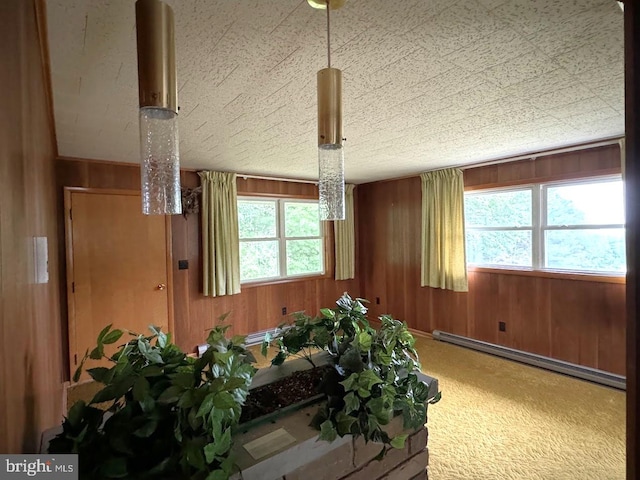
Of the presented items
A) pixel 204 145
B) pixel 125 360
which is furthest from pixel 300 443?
pixel 204 145

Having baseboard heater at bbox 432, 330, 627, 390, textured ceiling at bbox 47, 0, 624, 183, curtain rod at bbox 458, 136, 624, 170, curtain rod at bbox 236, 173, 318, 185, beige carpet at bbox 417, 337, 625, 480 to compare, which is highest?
curtain rod at bbox 236, 173, 318, 185

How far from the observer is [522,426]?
2.30 m

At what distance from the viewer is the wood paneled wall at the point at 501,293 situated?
288cm

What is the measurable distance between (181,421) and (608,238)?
11.9 ft

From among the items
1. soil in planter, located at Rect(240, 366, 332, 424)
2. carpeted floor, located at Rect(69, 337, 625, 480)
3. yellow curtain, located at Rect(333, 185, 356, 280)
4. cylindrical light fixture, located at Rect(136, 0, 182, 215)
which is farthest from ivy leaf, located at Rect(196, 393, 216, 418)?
yellow curtain, located at Rect(333, 185, 356, 280)

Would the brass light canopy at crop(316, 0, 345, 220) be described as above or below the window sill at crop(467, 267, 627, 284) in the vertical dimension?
above

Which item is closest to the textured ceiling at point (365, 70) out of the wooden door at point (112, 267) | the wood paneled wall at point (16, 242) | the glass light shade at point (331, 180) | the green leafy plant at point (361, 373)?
the wood paneled wall at point (16, 242)

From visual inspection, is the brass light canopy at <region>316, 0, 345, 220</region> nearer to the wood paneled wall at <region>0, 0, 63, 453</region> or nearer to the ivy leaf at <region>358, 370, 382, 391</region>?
the ivy leaf at <region>358, 370, 382, 391</region>

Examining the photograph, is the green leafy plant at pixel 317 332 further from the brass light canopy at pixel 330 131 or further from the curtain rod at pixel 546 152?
the curtain rod at pixel 546 152

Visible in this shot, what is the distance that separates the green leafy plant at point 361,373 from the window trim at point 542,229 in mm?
2827

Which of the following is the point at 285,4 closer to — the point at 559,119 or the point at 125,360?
the point at 125,360

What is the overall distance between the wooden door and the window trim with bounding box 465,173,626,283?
11.9ft

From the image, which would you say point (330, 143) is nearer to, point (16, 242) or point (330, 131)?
point (330, 131)

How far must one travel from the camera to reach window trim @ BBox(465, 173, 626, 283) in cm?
285
